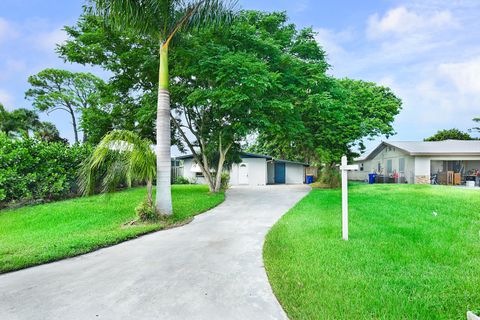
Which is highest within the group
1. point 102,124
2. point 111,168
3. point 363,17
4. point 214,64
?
point 363,17

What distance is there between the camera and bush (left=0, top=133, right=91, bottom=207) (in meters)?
9.16

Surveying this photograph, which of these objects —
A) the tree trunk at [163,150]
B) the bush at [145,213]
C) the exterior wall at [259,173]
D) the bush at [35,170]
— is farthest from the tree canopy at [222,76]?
the exterior wall at [259,173]

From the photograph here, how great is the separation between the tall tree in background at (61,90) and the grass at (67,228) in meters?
22.0

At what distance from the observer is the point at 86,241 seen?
5250mm

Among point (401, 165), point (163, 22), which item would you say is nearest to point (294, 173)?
point (401, 165)

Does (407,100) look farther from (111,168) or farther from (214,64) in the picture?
(111,168)

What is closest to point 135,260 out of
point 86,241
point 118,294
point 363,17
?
point 118,294

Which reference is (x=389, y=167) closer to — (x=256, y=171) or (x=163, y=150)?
(x=256, y=171)

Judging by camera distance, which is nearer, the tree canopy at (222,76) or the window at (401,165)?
the tree canopy at (222,76)

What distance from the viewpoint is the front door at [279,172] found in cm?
2483

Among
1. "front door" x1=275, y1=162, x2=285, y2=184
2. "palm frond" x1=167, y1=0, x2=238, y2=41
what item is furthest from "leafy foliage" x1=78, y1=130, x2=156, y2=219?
"front door" x1=275, y1=162, x2=285, y2=184

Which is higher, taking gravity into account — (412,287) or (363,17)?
(363,17)

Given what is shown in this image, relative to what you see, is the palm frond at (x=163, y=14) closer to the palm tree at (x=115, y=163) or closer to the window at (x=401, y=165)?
the palm tree at (x=115, y=163)

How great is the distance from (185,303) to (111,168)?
499 cm
